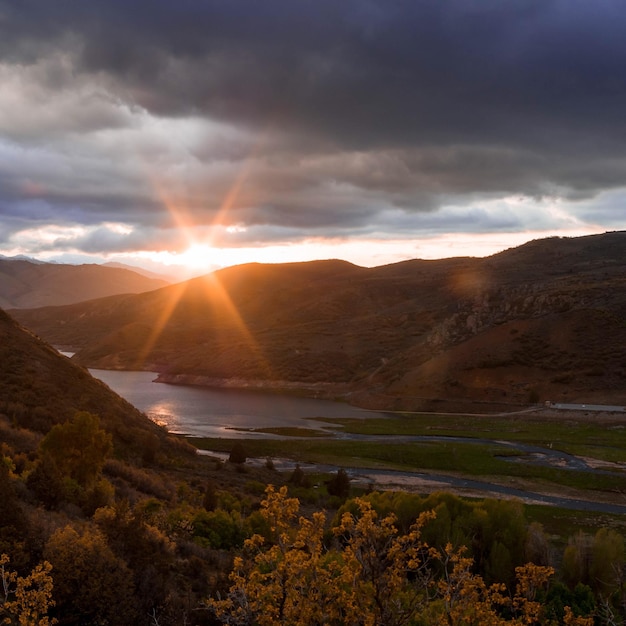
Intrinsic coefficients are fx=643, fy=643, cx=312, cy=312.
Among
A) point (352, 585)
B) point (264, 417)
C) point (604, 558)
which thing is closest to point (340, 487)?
point (604, 558)

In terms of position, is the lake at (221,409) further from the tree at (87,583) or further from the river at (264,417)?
the tree at (87,583)

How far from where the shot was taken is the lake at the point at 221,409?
91.6 metres

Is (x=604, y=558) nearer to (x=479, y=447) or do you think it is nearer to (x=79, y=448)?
(x=79, y=448)

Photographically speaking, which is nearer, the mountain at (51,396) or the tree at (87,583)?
the tree at (87,583)

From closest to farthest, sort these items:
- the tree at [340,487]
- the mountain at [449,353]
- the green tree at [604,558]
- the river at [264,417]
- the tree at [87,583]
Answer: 1. the tree at [87,583]
2. the green tree at [604,558]
3. the tree at [340,487]
4. the river at [264,417]
5. the mountain at [449,353]

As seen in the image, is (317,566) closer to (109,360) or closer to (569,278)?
(569,278)

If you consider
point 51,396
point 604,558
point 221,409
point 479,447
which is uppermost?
point 51,396

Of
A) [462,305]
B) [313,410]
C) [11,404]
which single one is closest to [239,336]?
[462,305]

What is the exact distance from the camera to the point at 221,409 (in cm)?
11175

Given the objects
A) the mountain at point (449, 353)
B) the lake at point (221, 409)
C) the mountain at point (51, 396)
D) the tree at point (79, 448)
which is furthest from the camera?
the mountain at point (449, 353)

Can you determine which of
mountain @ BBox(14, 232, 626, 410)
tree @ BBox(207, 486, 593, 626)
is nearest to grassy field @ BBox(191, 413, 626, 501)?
mountain @ BBox(14, 232, 626, 410)

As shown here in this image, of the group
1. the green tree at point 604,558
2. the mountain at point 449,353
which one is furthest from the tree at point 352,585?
the mountain at point 449,353

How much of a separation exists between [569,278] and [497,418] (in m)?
84.3

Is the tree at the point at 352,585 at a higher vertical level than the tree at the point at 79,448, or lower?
higher
